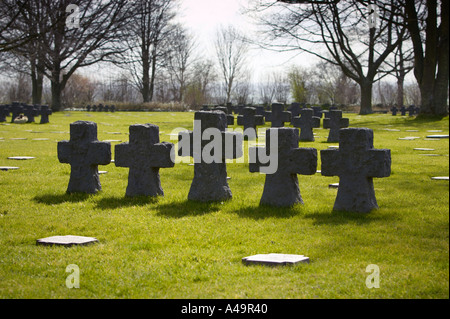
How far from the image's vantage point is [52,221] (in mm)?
6652

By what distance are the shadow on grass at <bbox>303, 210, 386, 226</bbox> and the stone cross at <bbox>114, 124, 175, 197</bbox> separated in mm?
2282

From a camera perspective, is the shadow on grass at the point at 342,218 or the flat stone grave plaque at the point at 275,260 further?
the shadow on grass at the point at 342,218

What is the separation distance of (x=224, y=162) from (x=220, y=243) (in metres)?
2.40

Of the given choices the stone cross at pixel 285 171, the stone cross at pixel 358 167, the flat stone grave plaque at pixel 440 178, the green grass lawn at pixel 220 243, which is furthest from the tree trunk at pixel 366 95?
the stone cross at pixel 358 167

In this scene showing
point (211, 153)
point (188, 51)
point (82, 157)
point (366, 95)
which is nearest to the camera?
point (211, 153)

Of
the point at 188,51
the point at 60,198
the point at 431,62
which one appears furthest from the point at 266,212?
the point at 188,51

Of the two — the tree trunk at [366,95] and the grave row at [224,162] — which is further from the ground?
the tree trunk at [366,95]

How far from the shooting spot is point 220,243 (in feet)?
18.3

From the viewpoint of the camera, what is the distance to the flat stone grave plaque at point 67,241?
5.55 m

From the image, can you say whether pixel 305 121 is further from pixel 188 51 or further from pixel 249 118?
pixel 188 51

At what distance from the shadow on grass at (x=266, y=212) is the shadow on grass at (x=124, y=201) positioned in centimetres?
140

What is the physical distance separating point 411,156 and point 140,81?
50473 millimetres

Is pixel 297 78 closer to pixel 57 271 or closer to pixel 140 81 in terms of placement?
pixel 140 81

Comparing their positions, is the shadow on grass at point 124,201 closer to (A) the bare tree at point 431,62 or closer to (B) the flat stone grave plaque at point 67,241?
(B) the flat stone grave plaque at point 67,241
